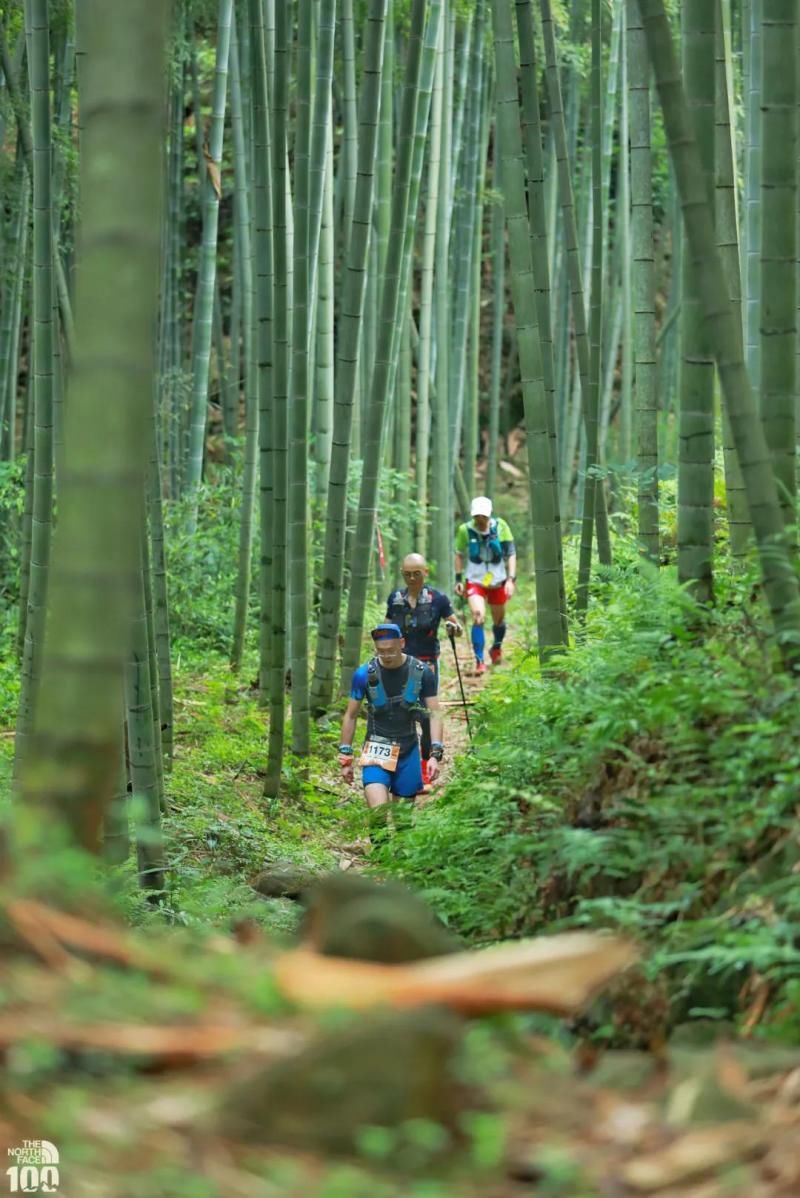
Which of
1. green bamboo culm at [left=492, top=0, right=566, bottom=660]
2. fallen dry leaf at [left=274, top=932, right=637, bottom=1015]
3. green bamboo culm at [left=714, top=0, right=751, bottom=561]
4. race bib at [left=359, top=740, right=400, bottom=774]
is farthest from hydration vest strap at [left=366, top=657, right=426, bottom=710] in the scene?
fallen dry leaf at [left=274, top=932, right=637, bottom=1015]

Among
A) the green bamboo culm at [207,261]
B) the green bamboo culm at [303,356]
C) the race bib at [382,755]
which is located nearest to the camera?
the race bib at [382,755]

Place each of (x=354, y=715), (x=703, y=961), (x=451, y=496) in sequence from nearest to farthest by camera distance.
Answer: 1. (x=703, y=961)
2. (x=354, y=715)
3. (x=451, y=496)

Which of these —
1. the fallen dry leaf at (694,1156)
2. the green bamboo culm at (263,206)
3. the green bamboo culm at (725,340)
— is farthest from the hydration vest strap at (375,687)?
the fallen dry leaf at (694,1156)

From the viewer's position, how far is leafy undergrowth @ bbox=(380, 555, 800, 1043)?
125 inches

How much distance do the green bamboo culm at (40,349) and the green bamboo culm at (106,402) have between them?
2.94 m

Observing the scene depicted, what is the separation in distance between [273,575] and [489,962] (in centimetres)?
473

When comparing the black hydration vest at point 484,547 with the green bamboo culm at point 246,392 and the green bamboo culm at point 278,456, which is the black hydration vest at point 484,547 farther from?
the green bamboo culm at point 278,456

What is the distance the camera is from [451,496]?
1292 cm

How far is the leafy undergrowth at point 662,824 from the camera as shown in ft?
10.4

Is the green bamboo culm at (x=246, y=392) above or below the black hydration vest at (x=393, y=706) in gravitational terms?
above

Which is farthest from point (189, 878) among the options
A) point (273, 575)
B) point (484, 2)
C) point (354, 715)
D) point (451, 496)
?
point (484, 2)

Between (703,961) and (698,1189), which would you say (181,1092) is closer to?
(698,1189)

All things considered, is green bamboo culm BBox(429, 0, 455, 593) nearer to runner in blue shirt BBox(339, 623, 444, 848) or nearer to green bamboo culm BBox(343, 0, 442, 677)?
green bamboo culm BBox(343, 0, 442, 677)

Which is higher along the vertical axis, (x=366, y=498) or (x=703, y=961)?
(x=366, y=498)
